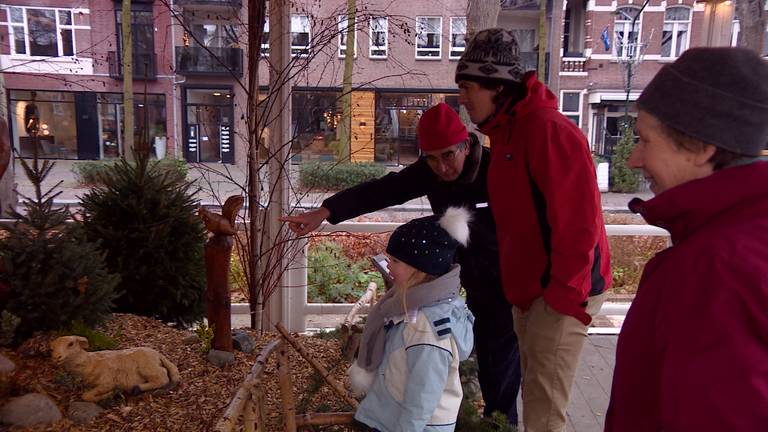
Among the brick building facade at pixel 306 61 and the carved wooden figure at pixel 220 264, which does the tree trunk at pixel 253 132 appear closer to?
the brick building facade at pixel 306 61

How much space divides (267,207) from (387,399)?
2.34 metres

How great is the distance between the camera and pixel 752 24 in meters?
5.31

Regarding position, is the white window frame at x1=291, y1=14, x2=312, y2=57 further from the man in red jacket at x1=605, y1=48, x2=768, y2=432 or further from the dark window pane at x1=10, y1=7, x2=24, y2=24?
the dark window pane at x1=10, y1=7, x2=24, y2=24

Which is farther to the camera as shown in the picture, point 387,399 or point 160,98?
point 160,98

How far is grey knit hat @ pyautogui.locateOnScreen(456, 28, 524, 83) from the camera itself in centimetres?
221

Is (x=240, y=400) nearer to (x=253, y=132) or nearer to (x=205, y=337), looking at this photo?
(x=205, y=337)

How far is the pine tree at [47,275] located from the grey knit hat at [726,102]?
9.66 ft

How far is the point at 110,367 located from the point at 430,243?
1.82m

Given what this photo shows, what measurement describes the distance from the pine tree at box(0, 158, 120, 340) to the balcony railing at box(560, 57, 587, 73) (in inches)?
457

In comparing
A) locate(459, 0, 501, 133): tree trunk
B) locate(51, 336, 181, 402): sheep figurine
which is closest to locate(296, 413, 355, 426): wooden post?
locate(51, 336, 181, 402): sheep figurine

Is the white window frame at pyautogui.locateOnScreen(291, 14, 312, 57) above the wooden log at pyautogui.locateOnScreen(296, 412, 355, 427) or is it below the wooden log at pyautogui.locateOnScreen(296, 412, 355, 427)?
above

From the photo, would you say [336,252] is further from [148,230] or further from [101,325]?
[101,325]

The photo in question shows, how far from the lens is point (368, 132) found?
6.12 metres

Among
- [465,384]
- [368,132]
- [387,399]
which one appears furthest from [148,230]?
[368,132]
